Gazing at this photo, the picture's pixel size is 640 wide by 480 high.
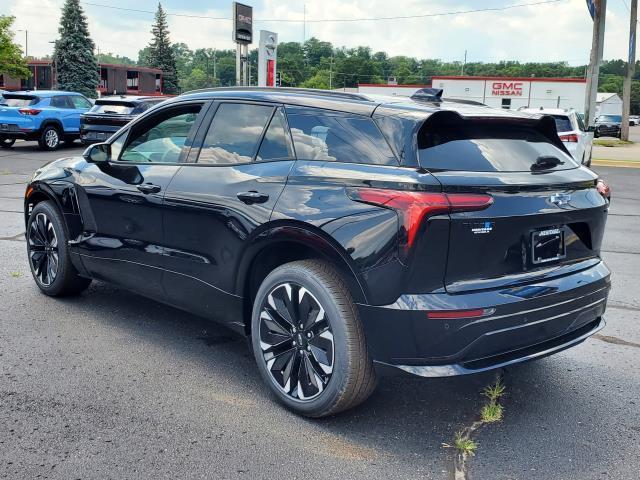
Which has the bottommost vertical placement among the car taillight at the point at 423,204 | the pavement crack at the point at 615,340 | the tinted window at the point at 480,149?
the pavement crack at the point at 615,340

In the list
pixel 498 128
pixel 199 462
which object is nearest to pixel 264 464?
pixel 199 462

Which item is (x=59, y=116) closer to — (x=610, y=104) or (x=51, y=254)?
(x=51, y=254)

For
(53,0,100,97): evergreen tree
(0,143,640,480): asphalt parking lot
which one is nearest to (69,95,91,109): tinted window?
(0,143,640,480): asphalt parking lot

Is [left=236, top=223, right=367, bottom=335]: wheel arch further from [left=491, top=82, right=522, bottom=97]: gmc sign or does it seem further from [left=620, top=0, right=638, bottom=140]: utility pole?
[left=491, top=82, right=522, bottom=97]: gmc sign

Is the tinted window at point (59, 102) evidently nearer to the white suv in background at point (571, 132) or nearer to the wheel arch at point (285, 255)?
the white suv in background at point (571, 132)

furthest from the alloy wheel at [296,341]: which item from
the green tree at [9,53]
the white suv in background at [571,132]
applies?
the green tree at [9,53]

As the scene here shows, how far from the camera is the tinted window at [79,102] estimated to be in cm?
2147

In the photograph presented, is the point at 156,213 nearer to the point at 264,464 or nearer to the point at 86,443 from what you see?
the point at 86,443

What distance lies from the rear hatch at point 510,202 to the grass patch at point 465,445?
779 mm

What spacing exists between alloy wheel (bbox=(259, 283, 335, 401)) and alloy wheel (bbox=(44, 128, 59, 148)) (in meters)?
19.0

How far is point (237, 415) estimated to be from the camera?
3.54m

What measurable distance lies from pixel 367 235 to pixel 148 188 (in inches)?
73.5

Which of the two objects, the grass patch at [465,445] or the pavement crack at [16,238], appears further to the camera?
the pavement crack at [16,238]

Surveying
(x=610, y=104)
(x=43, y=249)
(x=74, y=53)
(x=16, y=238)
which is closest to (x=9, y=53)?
(x=74, y=53)
